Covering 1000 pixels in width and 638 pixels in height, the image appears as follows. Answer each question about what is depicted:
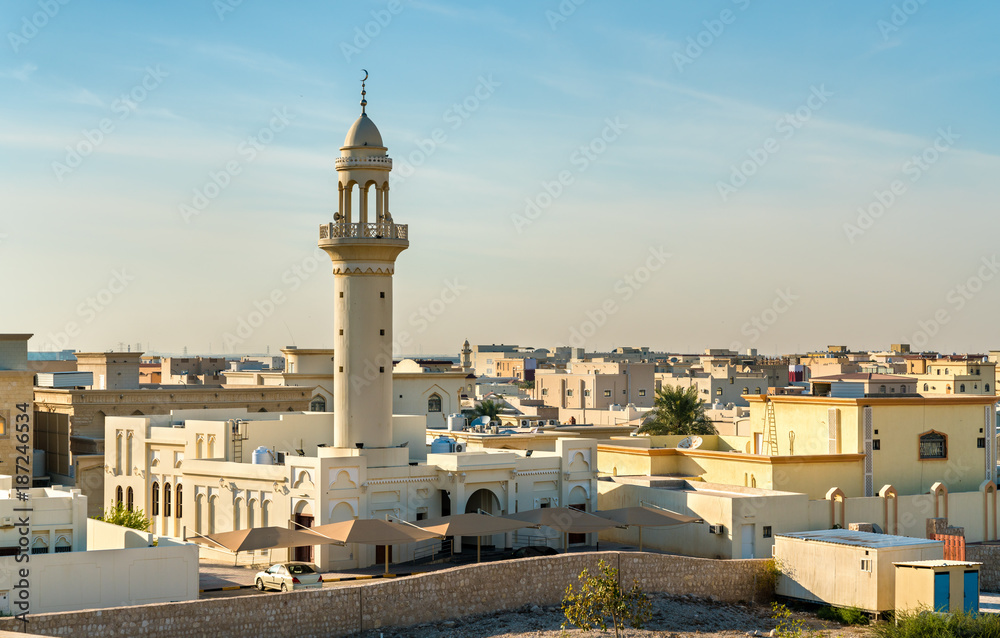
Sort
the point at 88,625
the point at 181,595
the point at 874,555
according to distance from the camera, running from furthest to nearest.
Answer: the point at 874,555, the point at 181,595, the point at 88,625

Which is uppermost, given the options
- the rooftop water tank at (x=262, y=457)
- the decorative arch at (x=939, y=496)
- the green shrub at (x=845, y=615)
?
the rooftop water tank at (x=262, y=457)

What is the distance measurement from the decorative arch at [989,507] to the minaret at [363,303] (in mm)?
22263

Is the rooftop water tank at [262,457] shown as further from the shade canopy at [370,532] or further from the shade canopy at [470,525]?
the shade canopy at [470,525]

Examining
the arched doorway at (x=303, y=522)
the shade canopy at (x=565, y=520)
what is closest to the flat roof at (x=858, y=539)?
the shade canopy at (x=565, y=520)

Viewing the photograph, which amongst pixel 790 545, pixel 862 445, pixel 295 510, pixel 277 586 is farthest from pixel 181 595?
pixel 862 445

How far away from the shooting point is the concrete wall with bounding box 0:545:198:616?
28.3 m

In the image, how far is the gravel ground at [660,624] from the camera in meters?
31.9

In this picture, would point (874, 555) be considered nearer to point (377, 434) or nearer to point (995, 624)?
point (995, 624)

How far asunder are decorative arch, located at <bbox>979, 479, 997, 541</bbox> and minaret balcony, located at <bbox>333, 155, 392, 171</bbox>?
2482cm

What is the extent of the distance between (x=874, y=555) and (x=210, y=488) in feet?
66.3

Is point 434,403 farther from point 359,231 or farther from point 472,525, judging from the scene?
point 472,525

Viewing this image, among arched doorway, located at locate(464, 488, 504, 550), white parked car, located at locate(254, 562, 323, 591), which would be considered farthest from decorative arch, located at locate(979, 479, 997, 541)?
white parked car, located at locate(254, 562, 323, 591)

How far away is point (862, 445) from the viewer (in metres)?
44.6

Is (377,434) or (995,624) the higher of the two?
(377,434)
